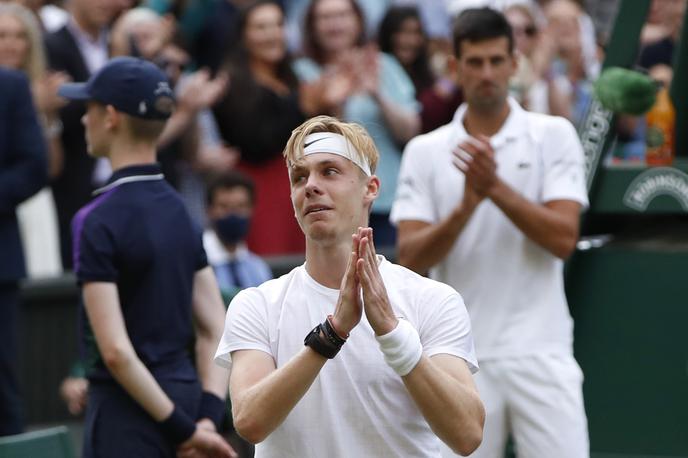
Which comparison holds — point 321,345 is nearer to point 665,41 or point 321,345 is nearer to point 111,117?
point 111,117

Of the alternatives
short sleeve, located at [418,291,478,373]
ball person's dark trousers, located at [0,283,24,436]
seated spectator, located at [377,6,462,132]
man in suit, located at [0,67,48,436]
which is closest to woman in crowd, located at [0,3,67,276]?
man in suit, located at [0,67,48,436]

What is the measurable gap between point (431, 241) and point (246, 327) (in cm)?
199

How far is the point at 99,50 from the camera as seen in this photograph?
951 centimetres

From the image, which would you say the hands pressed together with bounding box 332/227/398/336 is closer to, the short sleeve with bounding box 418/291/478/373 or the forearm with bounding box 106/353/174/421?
the short sleeve with bounding box 418/291/478/373

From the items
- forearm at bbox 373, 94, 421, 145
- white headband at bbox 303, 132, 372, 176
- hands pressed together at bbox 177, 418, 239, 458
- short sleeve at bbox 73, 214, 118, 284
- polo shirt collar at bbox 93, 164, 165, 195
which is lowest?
forearm at bbox 373, 94, 421, 145

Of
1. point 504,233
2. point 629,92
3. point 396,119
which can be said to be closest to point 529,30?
point 396,119

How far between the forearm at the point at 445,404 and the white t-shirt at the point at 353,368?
136 mm

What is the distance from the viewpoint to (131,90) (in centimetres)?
525

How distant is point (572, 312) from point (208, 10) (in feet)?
14.9

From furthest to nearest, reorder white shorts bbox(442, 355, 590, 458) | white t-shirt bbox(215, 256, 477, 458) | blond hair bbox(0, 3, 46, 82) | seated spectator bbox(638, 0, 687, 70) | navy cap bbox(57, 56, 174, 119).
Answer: seated spectator bbox(638, 0, 687, 70), blond hair bbox(0, 3, 46, 82), white shorts bbox(442, 355, 590, 458), navy cap bbox(57, 56, 174, 119), white t-shirt bbox(215, 256, 477, 458)

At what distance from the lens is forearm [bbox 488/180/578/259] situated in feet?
18.6

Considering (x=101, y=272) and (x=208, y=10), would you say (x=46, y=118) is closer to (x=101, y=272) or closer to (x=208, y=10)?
(x=208, y=10)

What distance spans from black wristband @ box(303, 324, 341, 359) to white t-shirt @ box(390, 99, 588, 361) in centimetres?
228

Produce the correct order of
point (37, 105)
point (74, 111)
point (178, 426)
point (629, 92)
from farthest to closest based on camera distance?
point (74, 111) → point (37, 105) → point (629, 92) → point (178, 426)
